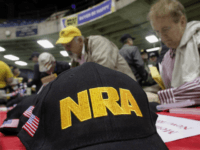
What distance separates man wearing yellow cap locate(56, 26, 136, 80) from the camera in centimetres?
128

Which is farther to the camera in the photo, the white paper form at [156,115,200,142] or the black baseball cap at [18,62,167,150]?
the white paper form at [156,115,200,142]

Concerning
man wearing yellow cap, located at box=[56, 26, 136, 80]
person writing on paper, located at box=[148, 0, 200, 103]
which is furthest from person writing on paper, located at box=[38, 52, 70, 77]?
person writing on paper, located at box=[148, 0, 200, 103]

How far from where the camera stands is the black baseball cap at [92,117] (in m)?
0.36

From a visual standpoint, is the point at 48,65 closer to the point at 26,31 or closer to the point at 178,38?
the point at 178,38

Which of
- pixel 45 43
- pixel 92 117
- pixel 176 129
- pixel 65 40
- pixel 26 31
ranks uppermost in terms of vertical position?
pixel 26 31

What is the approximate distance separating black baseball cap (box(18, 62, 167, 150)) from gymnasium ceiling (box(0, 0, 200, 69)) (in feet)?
14.5

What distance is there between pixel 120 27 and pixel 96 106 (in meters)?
5.70

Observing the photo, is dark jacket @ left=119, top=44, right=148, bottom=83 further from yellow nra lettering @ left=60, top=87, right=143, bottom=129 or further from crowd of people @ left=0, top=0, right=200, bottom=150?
yellow nra lettering @ left=60, top=87, right=143, bottom=129

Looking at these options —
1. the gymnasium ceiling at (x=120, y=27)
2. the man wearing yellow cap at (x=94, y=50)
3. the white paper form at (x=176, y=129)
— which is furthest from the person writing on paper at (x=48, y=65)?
the gymnasium ceiling at (x=120, y=27)

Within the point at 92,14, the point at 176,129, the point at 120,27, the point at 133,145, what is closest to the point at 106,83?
the point at 133,145

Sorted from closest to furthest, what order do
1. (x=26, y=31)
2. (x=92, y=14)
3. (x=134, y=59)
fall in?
(x=134, y=59), (x=92, y=14), (x=26, y=31)

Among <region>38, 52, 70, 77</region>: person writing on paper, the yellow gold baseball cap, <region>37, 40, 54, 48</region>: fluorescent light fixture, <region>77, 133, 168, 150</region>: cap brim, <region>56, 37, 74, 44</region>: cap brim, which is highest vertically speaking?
<region>37, 40, 54, 48</region>: fluorescent light fixture

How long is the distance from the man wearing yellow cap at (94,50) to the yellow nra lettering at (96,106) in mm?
792

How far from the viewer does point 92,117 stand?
39 cm
